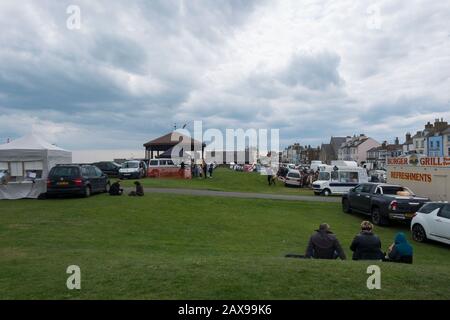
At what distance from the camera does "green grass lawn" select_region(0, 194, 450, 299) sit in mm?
5195

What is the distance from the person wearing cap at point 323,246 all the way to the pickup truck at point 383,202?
933 centimetres

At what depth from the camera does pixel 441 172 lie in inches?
722

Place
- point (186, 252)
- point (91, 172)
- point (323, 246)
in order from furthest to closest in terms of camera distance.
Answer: point (91, 172), point (186, 252), point (323, 246)

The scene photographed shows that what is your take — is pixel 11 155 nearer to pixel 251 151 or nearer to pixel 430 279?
pixel 430 279

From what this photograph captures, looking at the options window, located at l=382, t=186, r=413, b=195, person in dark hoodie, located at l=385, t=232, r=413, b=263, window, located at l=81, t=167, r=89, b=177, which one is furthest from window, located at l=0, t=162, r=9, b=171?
window, located at l=382, t=186, r=413, b=195

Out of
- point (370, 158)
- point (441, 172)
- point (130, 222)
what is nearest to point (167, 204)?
point (130, 222)

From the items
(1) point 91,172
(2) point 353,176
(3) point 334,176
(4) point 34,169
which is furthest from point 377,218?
(4) point 34,169

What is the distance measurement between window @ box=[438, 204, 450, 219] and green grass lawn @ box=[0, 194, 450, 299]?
115 centimetres

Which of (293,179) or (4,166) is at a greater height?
(4,166)

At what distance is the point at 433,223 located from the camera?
13281 millimetres

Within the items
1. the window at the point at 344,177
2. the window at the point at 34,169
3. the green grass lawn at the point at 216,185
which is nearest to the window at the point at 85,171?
the window at the point at 34,169

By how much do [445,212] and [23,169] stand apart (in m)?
20.1

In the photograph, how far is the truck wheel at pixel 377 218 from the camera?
16.9m

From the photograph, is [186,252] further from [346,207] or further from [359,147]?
[359,147]
